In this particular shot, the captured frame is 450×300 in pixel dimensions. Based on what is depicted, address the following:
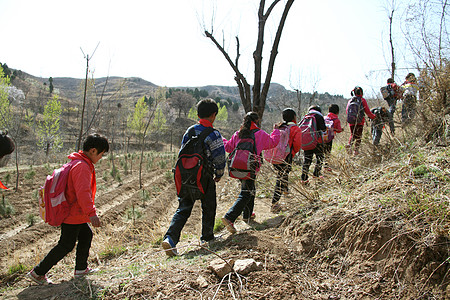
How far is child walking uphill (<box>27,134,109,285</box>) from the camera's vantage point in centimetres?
253

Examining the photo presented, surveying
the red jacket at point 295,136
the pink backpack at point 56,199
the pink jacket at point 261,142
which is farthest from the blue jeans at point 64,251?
the red jacket at point 295,136

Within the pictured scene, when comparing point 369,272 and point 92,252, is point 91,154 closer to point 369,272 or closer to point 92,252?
point 92,252

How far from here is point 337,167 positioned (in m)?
3.40

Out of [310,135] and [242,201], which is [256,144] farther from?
[310,135]

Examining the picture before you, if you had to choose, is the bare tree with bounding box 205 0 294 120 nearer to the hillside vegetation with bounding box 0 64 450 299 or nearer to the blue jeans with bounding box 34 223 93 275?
the hillside vegetation with bounding box 0 64 450 299

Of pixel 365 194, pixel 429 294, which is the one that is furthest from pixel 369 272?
pixel 365 194

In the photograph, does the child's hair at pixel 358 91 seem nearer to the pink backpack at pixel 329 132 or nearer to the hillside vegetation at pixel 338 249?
the pink backpack at pixel 329 132

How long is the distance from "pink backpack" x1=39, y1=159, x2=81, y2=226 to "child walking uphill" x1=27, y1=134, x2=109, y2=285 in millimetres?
46

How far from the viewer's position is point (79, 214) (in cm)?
263

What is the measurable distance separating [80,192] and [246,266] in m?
1.57

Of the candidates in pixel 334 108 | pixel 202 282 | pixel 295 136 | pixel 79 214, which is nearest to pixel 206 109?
pixel 295 136

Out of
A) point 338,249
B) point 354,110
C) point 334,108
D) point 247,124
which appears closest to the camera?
point 338,249

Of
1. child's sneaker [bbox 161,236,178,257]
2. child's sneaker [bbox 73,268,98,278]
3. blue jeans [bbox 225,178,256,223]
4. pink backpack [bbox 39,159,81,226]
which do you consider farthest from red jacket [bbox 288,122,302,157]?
child's sneaker [bbox 73,268,98,278]

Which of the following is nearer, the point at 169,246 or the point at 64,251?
the point at 64,251
